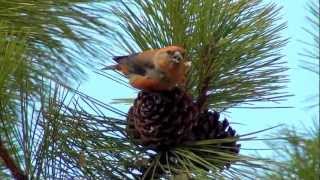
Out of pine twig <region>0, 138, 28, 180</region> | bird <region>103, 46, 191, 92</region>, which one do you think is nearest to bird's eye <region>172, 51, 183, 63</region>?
bird <region>103, 46, 191, 92</region>

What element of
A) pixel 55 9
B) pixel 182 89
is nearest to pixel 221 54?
pixel 182 89

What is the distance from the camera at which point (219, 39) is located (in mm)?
795

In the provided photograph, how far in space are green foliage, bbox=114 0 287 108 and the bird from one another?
34mm

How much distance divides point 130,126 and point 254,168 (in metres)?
0.13

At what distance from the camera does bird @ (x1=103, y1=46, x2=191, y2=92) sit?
73 cm

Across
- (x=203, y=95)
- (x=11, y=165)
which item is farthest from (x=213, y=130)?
(x=11, y=165)

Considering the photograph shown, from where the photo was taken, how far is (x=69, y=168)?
2.49ft

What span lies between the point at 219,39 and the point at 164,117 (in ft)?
0.34

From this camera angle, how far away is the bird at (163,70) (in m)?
0.73

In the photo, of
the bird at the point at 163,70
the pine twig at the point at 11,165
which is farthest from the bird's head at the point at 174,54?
the pine twig at the point at 11,165

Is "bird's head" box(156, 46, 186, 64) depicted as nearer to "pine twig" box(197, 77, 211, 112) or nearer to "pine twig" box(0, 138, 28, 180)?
"pine twig" box(197, 77, 211, 112)

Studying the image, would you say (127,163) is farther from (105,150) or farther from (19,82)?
(19,82)

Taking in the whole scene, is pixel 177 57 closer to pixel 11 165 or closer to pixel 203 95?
pixel 203 95

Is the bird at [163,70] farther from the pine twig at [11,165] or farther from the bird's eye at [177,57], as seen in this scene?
the pine twig at [11,165]
